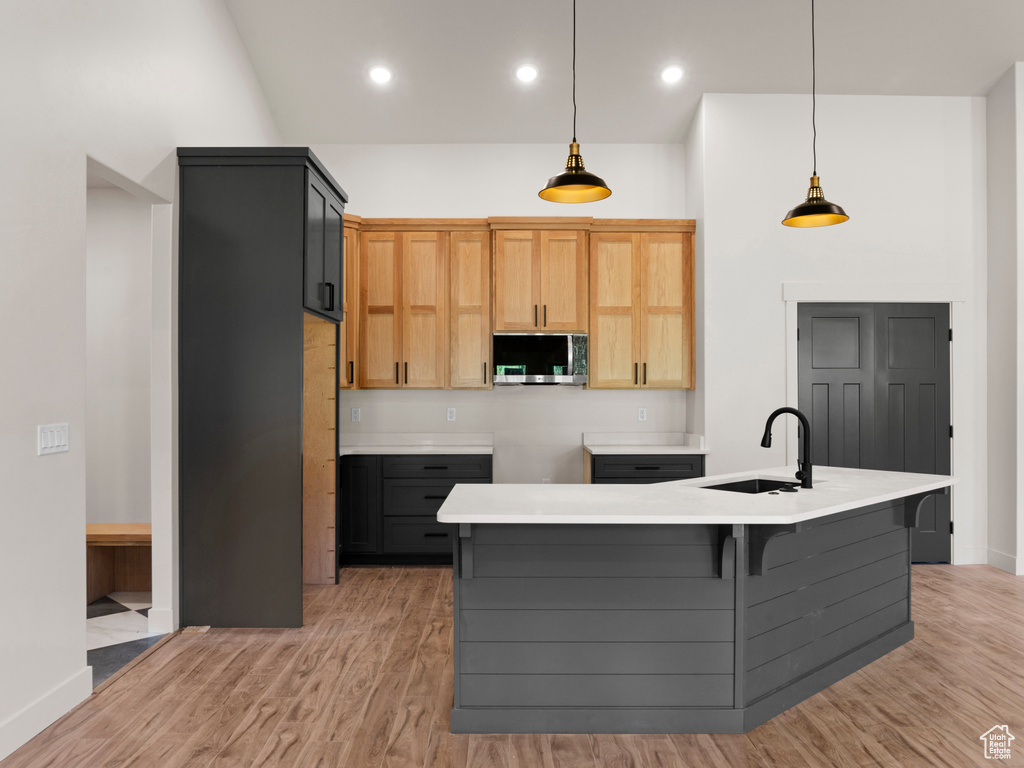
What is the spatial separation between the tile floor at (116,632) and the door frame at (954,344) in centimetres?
447

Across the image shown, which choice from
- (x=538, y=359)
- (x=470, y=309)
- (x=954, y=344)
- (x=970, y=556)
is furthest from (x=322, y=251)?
(x=970, y=556)

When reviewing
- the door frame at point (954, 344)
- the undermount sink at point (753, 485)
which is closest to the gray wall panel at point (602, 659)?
the undermount sink at point (753, 485)

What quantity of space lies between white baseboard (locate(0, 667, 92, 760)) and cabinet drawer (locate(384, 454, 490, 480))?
7.92 ft

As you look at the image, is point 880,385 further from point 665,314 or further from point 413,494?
point 413,494

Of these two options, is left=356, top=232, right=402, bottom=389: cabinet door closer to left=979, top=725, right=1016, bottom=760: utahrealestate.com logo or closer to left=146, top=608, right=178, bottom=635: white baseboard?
left=146, top=608, right=178, bottom=635: white baseboard

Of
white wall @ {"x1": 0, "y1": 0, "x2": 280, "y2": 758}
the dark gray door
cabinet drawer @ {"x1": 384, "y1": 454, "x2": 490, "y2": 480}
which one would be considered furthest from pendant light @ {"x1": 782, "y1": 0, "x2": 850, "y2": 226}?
white wall @ {"x1": 0, "y1": 0, "x2": 280, "y2": 758}

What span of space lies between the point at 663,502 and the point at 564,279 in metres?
3.01

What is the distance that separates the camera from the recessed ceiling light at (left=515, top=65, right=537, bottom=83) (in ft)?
16.0

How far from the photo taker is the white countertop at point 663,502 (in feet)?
7.63

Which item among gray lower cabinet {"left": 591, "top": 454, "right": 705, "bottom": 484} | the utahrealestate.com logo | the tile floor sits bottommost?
the tile floor

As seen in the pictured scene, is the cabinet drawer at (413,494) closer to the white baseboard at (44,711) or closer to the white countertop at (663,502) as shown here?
the white countertop at (663,502)

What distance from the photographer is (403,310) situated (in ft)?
17.3

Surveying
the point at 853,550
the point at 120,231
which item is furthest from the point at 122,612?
the point at 853,550

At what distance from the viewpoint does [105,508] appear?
15.3 feet
